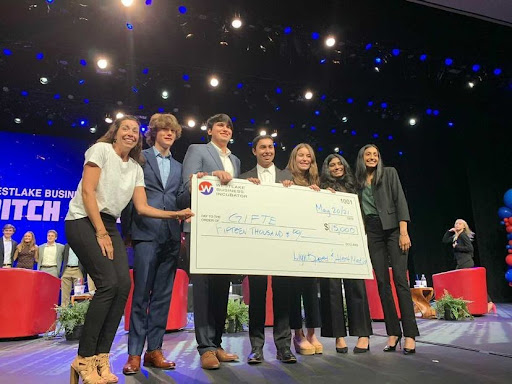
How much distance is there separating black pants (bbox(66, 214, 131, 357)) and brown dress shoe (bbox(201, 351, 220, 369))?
0.56 meters

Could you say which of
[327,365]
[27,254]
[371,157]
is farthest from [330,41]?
[27,254]

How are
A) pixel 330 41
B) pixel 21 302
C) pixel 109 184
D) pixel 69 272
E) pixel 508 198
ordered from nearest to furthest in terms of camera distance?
1. pixel 109 184
2. pixel 21 302
3. pixel 330 41
4. pixel 69 272
5. pixel 508 198

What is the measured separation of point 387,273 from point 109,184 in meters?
2.02

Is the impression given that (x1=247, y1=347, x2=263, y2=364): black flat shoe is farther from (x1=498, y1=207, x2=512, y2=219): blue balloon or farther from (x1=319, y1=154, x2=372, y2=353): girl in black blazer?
(x1=498, y1=207, x2=512, y2=219): blue balloon

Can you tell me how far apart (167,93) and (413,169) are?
6.49 metres

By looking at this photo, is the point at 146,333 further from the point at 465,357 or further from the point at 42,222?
the point at 42,222

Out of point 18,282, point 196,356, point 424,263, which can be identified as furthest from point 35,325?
point 424,263

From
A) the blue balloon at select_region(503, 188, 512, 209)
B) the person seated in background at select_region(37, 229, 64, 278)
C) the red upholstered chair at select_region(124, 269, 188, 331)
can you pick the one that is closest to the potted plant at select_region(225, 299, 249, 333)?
the red upholstered chair at select_region(124, 269, 188, 331)

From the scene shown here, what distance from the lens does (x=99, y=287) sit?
77.7 inches

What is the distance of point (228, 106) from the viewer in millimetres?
8992

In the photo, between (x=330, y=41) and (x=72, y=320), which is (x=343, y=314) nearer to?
(x=72, y=320)

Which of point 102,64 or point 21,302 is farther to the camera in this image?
point 102,64

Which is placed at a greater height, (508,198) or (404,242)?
(508,198)

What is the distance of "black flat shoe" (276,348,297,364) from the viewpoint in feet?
8.01
